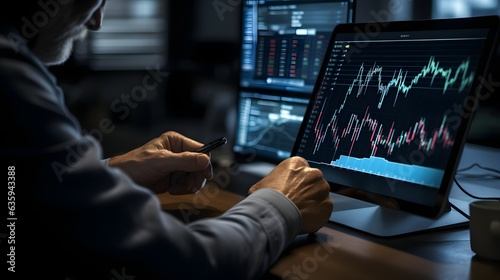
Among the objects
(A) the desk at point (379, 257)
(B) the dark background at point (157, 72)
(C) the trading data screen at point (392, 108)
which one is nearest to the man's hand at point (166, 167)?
(A) the desk at point (379, 257)

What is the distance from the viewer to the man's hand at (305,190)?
0.95 m

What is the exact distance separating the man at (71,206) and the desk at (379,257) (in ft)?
0.23

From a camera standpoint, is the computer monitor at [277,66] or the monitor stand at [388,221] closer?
the monitor stand at [388,221]

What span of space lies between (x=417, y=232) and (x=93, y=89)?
103 cm

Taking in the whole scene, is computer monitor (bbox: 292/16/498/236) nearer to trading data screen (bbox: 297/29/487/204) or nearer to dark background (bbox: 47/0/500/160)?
trading data screen (bbox: 297/29/487/204)

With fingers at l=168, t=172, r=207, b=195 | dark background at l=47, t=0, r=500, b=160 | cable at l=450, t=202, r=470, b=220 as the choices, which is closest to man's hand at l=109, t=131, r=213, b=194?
fingers at l=168, t=172, r=207, b=195

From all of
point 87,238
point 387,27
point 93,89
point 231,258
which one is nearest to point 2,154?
point 87,238

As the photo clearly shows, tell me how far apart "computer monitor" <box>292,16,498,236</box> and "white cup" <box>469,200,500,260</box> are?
0.06 metres

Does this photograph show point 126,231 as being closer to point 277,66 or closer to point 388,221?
point 388,221

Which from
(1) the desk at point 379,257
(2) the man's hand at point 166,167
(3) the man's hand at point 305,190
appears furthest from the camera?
(2) the man's hand at point 166,167

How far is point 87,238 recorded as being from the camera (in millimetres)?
651

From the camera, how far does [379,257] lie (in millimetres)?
881

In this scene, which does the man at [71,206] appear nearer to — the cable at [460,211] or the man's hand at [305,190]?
the man's hand at [305,190]

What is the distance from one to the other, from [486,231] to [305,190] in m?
0.30
